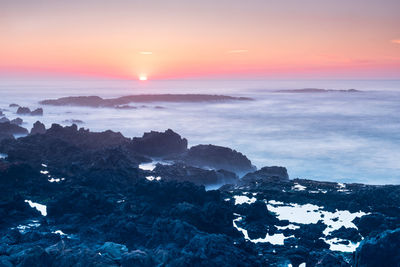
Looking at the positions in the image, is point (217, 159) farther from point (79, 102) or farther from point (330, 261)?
point (79, 102)

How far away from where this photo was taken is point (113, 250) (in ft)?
48.2

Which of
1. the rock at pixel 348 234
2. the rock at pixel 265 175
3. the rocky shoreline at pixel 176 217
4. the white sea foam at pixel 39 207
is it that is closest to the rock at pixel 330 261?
the rocky shoreline at pixel 176 217

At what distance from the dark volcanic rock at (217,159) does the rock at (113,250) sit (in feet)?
76.1

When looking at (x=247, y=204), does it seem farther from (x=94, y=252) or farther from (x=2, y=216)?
(x=2, y=216)

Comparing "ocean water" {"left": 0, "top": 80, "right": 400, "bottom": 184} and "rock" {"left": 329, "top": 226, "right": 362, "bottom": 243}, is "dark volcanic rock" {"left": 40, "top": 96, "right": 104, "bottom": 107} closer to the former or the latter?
"ocean water" {"left": 0, "top": 80, "right": 400, "bottom": 184}

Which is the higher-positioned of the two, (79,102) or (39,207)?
(79,102)

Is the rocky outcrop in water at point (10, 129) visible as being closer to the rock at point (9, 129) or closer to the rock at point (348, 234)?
the rock at point (9, 129)

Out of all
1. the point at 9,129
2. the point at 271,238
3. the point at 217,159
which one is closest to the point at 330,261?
the point at 271,238

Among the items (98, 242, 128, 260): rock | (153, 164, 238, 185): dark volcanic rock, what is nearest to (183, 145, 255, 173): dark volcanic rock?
(153, 164, 238, 185): dark volcanic rock

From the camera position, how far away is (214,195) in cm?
2264

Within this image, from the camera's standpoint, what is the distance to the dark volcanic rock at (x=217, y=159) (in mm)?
38219

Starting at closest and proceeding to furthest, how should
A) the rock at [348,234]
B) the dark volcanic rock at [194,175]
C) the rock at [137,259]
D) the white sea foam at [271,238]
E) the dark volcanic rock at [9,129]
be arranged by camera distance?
the rock at [137,259] < the white sea foam at [271,238] < the rock at [348,234] < the dark volcanic rock at [194,175] < the dark volcanic rock at [9,129]

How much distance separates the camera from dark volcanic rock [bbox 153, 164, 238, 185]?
3125 cm

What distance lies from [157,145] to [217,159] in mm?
6786
